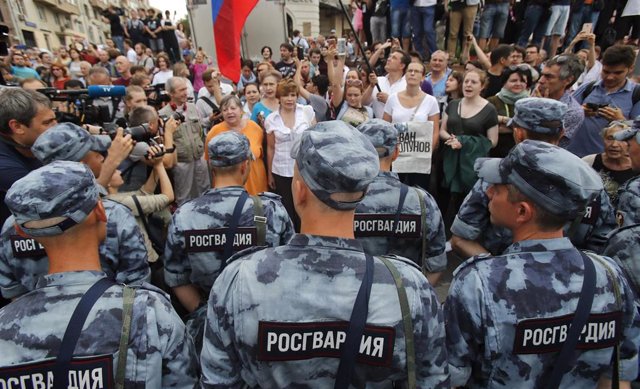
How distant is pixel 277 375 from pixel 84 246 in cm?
91

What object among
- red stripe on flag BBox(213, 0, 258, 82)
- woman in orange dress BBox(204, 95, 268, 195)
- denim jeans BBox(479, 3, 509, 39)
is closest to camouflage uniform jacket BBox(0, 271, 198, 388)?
woman in orange dress BBox(204, 95, 268, 195)

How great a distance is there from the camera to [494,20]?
8.55m

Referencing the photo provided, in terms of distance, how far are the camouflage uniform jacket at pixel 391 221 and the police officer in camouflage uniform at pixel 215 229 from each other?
556 millimetres

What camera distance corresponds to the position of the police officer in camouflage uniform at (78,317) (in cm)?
128

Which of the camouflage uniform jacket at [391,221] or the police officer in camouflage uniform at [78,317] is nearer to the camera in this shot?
the police officer in camouflage uniform at [78,317]

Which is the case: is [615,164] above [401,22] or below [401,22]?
below

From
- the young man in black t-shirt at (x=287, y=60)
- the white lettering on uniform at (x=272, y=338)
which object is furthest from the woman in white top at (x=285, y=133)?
the young man in black t-shirt at (x=287, y=60)

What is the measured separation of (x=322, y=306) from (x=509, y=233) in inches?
66.1

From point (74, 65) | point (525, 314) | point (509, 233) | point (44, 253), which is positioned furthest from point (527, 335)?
point (74, 65)

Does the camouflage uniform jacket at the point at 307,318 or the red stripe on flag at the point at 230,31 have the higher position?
the red stripe on flag at the point at 230,31

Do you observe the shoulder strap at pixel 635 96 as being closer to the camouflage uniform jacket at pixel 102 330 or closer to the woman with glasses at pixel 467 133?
the woman with glasses at pixel 467 133

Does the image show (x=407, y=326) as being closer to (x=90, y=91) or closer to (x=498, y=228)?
(x=498, y=228)

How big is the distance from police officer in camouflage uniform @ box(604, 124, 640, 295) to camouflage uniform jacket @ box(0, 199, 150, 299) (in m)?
2.57

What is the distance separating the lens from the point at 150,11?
1466cm
